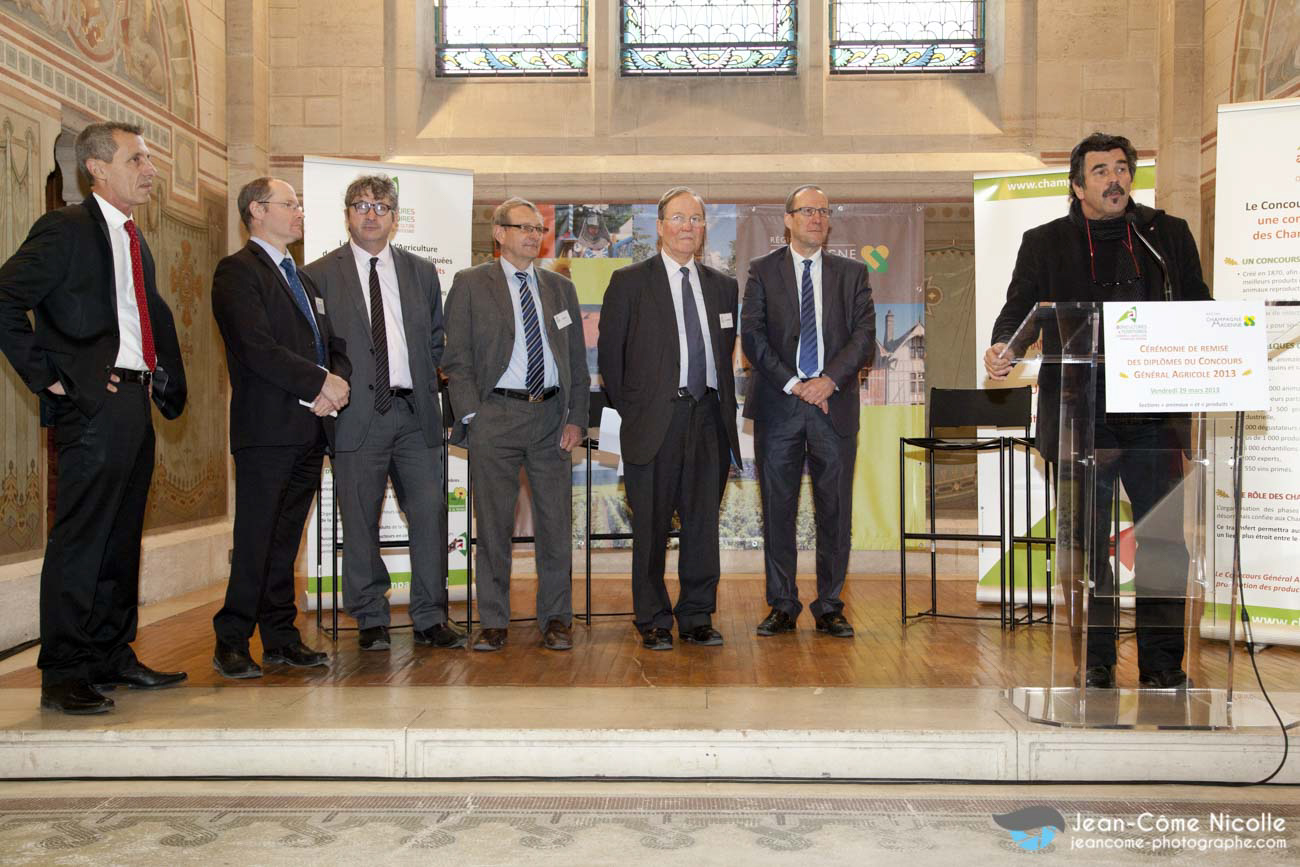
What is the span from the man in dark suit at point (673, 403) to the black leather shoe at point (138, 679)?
1725 millimetres

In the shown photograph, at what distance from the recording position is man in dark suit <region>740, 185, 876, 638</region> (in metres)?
4.69

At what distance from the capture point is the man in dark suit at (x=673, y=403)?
449 cm

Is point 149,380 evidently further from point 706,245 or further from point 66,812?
point 706,245

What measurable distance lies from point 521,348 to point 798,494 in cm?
128

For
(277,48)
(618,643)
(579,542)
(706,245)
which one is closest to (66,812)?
(618,643)

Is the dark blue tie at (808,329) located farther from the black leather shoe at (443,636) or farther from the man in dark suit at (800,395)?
the black leather shoe at (443,636)

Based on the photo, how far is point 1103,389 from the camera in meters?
3.28

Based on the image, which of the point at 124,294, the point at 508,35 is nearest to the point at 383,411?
the point at 124,294

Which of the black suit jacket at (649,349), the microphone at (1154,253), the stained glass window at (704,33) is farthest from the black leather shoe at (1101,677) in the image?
the stained glass window at (704,33)

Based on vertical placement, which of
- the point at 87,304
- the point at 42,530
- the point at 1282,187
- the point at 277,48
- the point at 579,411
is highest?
the point at 277,48

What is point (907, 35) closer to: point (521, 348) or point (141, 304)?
point (521, 348)

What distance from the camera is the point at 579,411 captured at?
4.58 meters

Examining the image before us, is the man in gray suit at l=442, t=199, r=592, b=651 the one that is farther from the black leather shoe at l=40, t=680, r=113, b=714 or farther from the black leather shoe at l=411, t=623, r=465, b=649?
the black leather shoe at l=40, t=680, r=113, b=714

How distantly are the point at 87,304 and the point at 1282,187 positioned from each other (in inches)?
170
